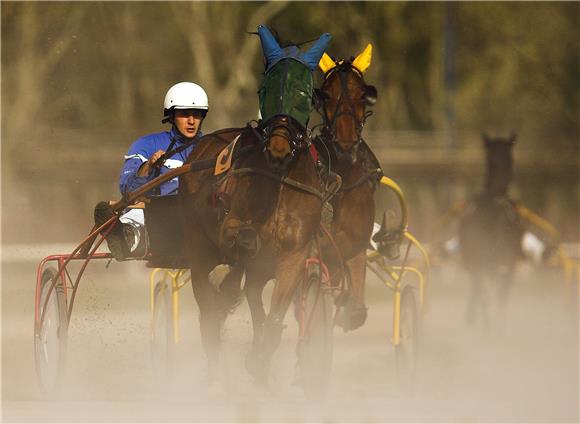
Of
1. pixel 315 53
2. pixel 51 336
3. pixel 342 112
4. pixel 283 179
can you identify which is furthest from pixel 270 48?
pixel 51 336

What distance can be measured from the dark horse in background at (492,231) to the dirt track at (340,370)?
0.38m

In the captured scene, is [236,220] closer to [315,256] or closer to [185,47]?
[315,256]

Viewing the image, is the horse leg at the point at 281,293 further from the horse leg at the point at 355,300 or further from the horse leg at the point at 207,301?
the horse leg at the point at 355,300

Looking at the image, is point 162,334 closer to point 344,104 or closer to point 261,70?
point 344,104

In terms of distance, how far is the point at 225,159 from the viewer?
25.6ft

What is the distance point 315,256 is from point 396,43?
22.3 m

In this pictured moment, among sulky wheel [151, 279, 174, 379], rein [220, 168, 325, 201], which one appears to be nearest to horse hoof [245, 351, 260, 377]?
rein [220, 168, 325, 201]

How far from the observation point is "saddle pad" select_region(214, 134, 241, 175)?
25.3 ft

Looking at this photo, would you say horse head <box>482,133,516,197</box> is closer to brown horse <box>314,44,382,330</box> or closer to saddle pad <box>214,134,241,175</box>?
brown horse <box>314,44,382,330</box>

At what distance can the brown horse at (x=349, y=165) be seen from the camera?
837 centimetres

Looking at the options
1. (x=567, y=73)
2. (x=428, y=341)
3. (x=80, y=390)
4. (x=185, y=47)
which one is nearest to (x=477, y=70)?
(x=567, y=73)

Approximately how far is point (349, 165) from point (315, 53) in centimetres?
121

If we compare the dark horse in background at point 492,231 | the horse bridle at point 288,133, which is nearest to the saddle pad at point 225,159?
the horse bridle at point 288,133

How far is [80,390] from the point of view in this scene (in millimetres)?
9242
